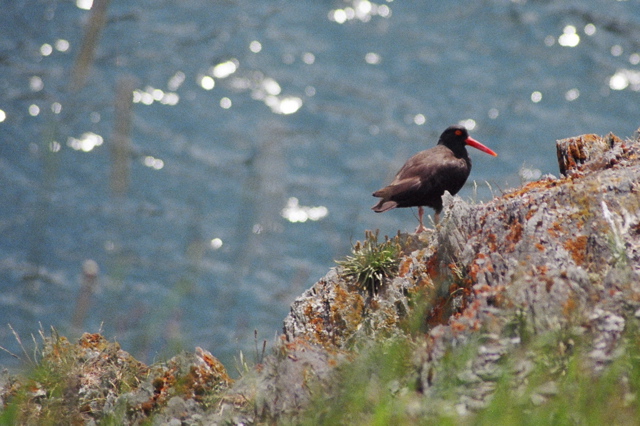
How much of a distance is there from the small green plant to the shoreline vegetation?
0.01 meters

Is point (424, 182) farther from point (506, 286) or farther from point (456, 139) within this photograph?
point (506, 286)

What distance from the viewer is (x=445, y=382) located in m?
3.63

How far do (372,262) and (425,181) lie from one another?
2.49 metres

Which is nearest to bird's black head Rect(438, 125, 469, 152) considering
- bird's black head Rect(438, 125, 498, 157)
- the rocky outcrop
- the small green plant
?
bird's black head Rect(438, 125, 498, 157)

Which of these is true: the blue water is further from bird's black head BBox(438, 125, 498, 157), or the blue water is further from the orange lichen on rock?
the orange lichen on rock

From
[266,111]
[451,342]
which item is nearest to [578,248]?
[451,342]

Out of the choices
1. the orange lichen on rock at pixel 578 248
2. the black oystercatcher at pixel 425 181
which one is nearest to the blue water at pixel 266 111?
the black oystercatcher at pixel 425 181

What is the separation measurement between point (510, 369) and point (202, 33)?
2614cm

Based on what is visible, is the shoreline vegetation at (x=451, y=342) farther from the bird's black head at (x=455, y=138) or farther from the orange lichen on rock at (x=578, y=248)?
the bird's black head at (x=455, y=138)

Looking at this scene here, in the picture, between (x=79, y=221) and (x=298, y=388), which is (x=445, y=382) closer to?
(x=298, y=388)

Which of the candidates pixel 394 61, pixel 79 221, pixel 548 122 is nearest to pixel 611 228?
pixel 79 221

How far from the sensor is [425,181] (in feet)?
26.5

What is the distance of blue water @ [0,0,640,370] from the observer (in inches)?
803

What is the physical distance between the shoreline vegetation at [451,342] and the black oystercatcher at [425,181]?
1.80m
